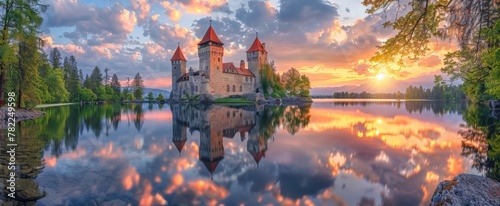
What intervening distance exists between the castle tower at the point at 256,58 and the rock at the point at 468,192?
75055mm

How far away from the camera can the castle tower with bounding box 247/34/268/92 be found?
78875mm

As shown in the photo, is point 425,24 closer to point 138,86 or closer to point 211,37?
point 211,37

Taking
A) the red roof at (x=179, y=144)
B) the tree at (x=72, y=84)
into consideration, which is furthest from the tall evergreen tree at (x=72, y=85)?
the red roof at (x=179, y=144)

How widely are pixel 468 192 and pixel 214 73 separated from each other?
66.7 metres

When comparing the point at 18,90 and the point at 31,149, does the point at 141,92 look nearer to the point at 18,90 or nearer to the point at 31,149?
the point at 18,90

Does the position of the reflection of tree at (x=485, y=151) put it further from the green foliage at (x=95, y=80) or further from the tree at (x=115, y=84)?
the tree at (x=115, y=84)

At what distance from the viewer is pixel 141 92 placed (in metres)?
98.2

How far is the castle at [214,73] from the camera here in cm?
6850

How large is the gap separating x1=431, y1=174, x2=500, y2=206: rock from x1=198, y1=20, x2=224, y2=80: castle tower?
6525cm

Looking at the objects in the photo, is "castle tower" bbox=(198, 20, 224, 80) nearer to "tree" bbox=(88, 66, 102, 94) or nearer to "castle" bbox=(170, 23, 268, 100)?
"castle" bbox=(170, 23, 268, 100)

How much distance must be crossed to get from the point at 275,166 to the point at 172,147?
5.67 m

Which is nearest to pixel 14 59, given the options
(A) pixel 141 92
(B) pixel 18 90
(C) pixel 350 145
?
(B) pixel 18 90

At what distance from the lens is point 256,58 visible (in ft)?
261

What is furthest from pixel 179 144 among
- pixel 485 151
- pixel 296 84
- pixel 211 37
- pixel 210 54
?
pixel 296 84
